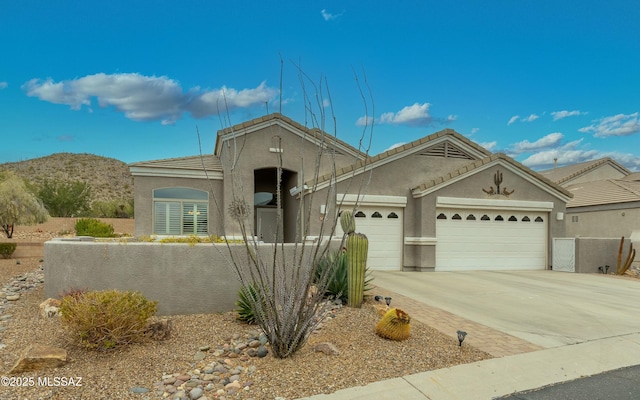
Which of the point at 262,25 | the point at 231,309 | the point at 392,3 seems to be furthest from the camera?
the point at 392,3

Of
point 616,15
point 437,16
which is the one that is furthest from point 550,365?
point 616,15

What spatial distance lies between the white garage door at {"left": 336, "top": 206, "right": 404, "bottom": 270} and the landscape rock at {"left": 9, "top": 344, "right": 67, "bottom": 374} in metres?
10.7

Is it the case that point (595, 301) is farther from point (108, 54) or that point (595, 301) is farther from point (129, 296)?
point (108, 54)

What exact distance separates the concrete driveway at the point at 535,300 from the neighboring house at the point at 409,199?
1253mm

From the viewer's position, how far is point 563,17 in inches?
590

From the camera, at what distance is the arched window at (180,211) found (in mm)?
16594

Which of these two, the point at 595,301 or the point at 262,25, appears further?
the point at 595,301

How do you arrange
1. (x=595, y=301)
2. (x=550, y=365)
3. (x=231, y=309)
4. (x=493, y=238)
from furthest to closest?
(x=493, y=238)
(x=595, y=301)
(x=231, y=309)
(x=550, y=365)

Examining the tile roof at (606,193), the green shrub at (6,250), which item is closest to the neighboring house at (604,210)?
the tile roof at (606,193)

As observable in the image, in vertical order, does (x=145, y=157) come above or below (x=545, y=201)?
above

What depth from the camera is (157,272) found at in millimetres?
8031

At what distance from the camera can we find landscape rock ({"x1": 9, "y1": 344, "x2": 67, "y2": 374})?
5.11 meters

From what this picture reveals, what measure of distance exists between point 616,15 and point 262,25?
45.4 feet

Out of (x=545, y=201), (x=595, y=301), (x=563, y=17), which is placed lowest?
(x=595, y=301)
